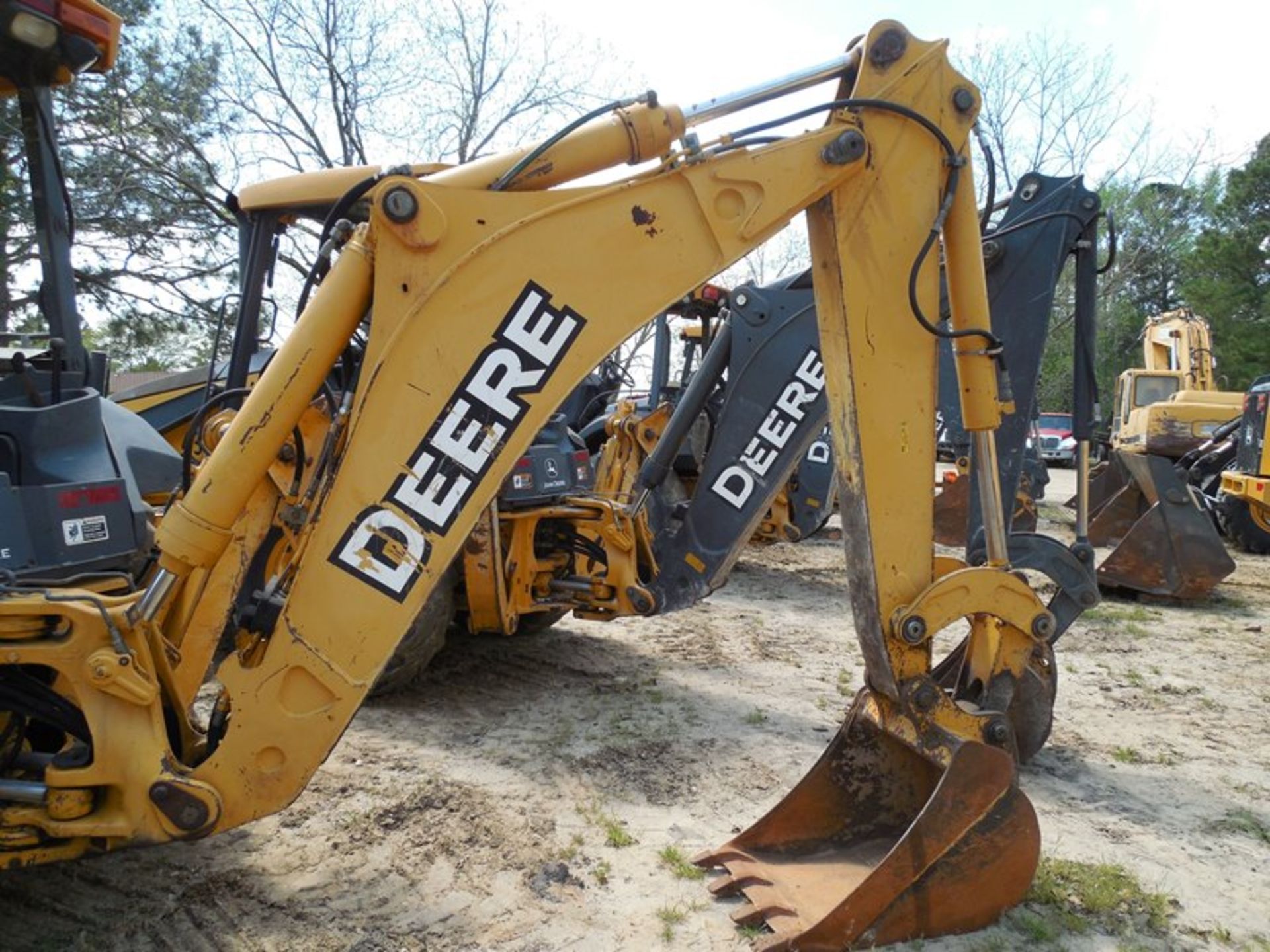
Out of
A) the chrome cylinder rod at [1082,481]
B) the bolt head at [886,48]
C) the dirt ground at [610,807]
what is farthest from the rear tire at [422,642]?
the bolt head at [886,48]

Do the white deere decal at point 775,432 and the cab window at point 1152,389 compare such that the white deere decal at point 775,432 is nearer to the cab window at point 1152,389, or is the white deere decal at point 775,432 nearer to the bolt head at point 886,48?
the bolt head at point 886,48

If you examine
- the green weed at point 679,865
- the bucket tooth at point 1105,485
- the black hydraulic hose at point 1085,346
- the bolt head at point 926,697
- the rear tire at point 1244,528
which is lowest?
the rear tire at point 1244,528

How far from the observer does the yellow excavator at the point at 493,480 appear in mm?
2574

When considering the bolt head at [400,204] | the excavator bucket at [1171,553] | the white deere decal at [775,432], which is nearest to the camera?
the bolt head at [400,204]

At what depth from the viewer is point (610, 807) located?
392 cm

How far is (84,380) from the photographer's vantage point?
3.21 metres

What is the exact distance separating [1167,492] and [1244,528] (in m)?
4.29

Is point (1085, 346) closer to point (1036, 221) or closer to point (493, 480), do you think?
point (1036, 221)

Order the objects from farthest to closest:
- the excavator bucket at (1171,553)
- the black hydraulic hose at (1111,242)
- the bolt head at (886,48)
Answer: the excavator bucket at (1171,553), the black hydraulic hose at (1111,242), the bolt head at (886,48)

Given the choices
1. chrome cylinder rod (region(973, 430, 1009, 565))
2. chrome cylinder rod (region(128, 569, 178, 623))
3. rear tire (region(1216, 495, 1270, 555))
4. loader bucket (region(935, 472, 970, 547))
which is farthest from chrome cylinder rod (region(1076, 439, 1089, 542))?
rear tire (region(1216, 495, 1270, 555))

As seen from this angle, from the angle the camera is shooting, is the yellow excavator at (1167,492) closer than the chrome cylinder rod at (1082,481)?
No

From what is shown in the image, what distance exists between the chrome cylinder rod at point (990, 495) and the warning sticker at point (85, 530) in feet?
8.73

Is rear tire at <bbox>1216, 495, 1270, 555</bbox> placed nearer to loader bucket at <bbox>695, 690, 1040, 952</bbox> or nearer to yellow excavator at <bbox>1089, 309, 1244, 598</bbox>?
yellow excavator at <bbox>1089, 309, 1244, 598</bbox>

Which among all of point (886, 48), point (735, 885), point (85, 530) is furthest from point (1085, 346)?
point (85, 530)
